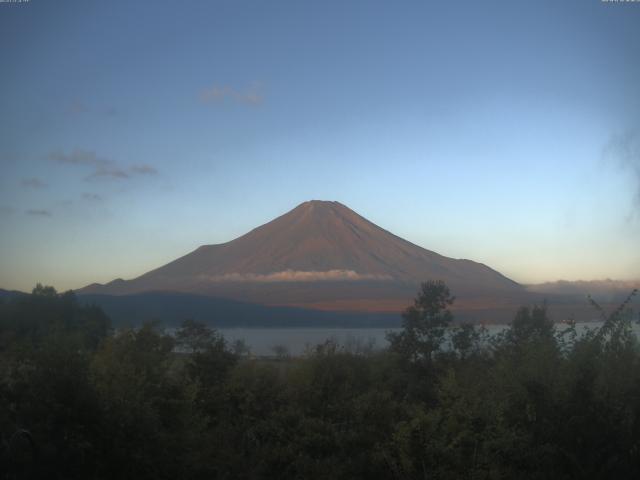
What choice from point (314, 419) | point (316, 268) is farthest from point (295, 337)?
point (316, 268)

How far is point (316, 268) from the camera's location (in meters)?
93.2

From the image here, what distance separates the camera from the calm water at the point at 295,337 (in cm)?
4284

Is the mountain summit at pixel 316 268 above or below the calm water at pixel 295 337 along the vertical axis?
above

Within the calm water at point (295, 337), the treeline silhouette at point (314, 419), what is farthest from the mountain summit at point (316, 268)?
the treeline silhouette at point (314, 419)

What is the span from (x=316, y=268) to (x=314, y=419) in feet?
247

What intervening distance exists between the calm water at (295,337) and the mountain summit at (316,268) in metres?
11.1

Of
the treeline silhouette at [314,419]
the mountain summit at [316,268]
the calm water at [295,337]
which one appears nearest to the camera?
the treeline silhouette at [314,419]

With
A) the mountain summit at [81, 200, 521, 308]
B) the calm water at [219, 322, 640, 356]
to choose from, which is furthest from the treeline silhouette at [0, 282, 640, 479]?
the mountain summit at [81, 200, 521, 308]

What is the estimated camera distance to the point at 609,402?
13.8 metres

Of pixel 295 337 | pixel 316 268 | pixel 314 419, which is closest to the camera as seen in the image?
pixel 314 419

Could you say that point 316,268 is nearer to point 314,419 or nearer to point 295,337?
point 295,337

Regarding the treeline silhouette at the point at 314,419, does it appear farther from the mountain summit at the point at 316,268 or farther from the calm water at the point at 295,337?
the mountain summit at the point at 316,268

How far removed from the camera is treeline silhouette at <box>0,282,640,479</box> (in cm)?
1222

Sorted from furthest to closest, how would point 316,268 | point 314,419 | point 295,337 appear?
point 316,268
point 295,337
point 314,419
